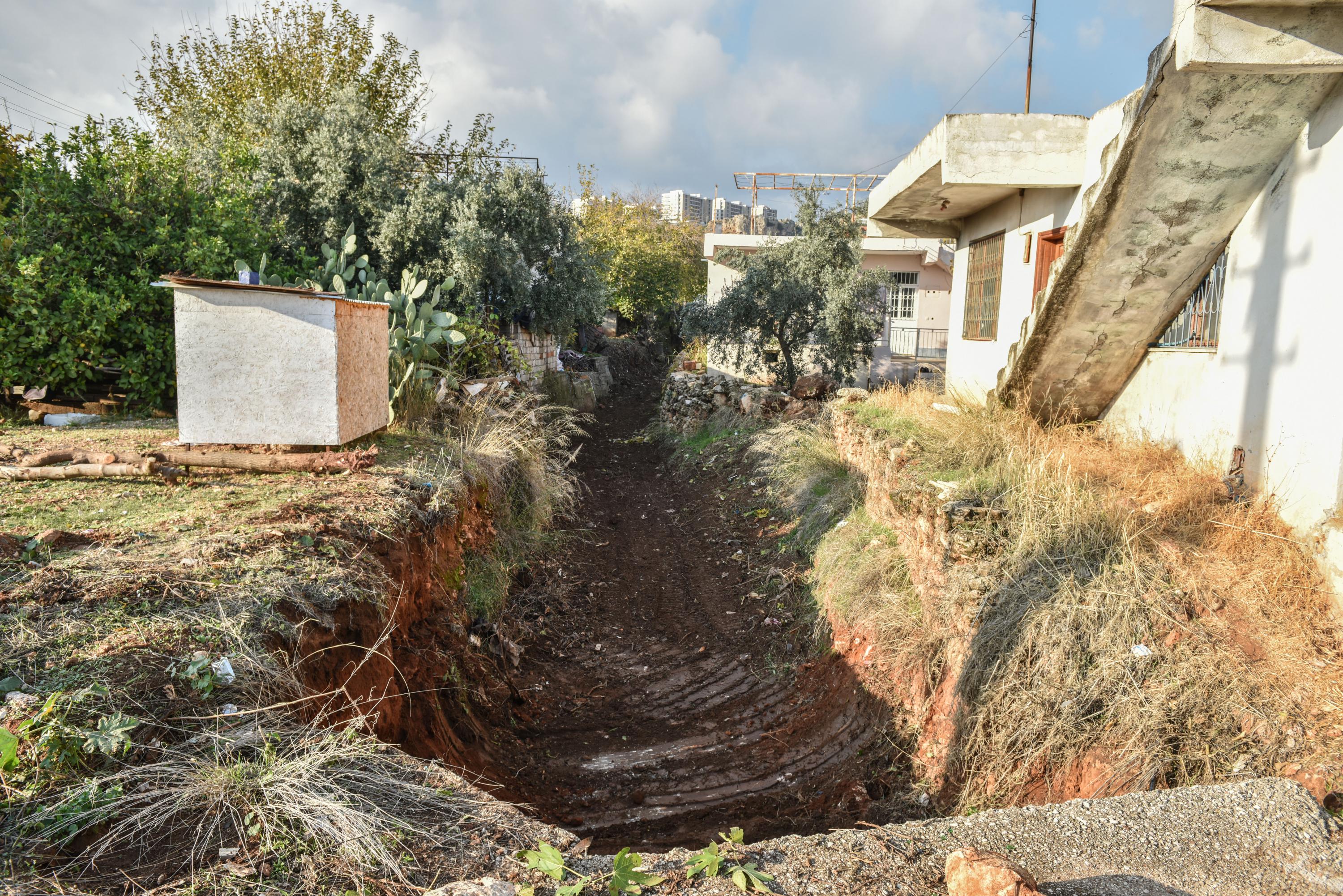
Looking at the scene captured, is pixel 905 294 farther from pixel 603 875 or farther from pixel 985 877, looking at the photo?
pixel 603 875

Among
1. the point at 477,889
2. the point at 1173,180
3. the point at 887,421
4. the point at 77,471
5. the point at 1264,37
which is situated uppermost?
the point at 1264,37

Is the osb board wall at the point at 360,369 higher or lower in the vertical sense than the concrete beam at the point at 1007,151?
lower

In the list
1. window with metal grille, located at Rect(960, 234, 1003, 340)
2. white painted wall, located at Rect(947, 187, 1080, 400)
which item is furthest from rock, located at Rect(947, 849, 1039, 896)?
window with metal grille, located at Rect(960, 234, 1003, 340)

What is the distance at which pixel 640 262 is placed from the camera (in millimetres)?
29125

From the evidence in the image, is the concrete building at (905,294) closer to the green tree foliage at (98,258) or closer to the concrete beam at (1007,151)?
the concrete beam at (1007,151)

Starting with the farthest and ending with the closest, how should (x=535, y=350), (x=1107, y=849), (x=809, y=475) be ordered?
(x=535, y=350)
(x=809, y=475)
(x=1107, y=849)

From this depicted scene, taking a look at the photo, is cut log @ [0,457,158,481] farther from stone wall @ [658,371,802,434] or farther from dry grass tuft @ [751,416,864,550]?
stone wall @ [658,371,802,434]

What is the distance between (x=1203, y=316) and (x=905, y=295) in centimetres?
1537

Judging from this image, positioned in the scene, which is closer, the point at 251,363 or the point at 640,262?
the point at 251,363

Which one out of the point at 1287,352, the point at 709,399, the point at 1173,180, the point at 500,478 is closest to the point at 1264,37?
the point at 1173,180

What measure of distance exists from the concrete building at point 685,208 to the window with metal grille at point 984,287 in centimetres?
2287

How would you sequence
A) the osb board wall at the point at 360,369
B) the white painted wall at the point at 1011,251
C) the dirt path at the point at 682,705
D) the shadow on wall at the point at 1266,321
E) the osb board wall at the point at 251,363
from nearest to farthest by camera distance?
the dirt path at the point at 682,705 < the shadow on wall at the point at 1266,321 < the osb board wall at the point at 251,363 < the osb board wall at the point at 360,369 < the white painted wall at the point at 1011,251

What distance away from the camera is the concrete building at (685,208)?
3819cm

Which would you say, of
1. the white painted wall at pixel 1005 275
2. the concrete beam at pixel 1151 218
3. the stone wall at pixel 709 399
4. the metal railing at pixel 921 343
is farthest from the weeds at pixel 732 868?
the metal railing at pixel 921 343
